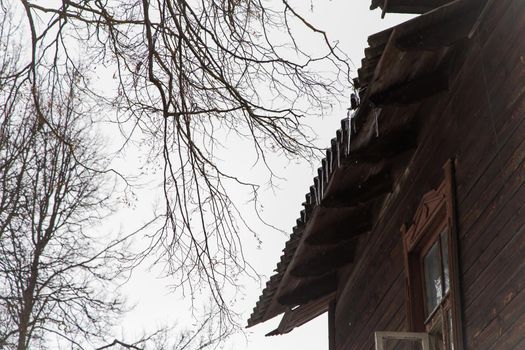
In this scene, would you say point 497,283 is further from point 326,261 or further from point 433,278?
point 326,261

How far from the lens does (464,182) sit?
6.66 meters

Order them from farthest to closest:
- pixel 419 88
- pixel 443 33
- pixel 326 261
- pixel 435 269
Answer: pixel 326 261, pixel 435 269, pixel 419 88, pixel 443 33

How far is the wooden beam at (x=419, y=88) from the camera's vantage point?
274 inches

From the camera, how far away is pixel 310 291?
10.7 meters

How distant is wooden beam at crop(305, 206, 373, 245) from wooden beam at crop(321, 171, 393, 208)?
1.65 feet

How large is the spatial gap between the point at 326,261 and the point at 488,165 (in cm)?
381

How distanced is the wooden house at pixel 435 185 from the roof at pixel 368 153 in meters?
0.01

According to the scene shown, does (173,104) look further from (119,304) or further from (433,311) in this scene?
(119,304)

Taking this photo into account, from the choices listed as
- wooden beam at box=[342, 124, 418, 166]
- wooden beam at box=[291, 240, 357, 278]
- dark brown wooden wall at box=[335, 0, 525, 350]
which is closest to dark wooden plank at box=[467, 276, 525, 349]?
dark brown wooden wall at box=[335, 0, 525, 350]

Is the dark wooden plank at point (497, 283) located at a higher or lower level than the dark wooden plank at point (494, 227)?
lower

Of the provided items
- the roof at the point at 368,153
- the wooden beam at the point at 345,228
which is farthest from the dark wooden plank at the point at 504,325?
the wooden beam at the point at 345,228

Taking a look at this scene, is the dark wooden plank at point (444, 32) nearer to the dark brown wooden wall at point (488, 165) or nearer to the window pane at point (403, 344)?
the dark brown wooden wall at point (488, 165)

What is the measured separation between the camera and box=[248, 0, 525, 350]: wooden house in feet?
19.4

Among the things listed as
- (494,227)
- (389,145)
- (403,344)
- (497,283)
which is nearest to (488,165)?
(494,227)
